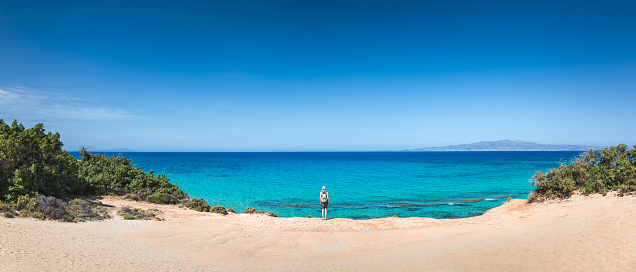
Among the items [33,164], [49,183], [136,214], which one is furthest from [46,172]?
[136,214]

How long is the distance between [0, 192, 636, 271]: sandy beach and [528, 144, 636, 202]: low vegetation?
4840 mm

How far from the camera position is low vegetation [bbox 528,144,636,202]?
19328 millimetres

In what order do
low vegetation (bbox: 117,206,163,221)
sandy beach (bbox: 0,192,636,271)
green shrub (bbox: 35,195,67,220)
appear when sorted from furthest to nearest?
low vegetation (bbox: 117,206,163,221)
green shrub (bbox: 35,195,67,220)
sandy beach (bbox: 0,192,636,271)

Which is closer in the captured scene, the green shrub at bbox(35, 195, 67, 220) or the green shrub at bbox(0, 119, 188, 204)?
the green shrub at bbox(35, 195, 67, 220)

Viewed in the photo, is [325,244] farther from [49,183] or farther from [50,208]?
[49,183]

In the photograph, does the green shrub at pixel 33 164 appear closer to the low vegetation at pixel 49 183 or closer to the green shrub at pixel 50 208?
the low vegetation at pixel 49 183

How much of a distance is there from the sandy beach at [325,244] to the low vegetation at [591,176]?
4840 mm

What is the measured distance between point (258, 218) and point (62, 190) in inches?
434

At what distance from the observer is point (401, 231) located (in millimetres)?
13953

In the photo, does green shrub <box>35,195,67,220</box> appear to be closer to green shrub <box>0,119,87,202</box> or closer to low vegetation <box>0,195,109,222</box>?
low vegetation <box>0,195,109,222</box>

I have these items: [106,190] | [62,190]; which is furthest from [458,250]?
[106,190]

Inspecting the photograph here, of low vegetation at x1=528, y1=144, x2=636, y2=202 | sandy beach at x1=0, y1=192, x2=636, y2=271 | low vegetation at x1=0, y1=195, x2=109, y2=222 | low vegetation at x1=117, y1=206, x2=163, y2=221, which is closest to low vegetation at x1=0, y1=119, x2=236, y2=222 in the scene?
low vegetation at x1=0, y1=195, x2=109, y2=222

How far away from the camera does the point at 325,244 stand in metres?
11.6

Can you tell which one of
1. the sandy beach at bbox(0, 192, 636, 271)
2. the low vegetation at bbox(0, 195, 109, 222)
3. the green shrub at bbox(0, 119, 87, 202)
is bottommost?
the sandy beach at bbox(0, 192, 636, 271)
